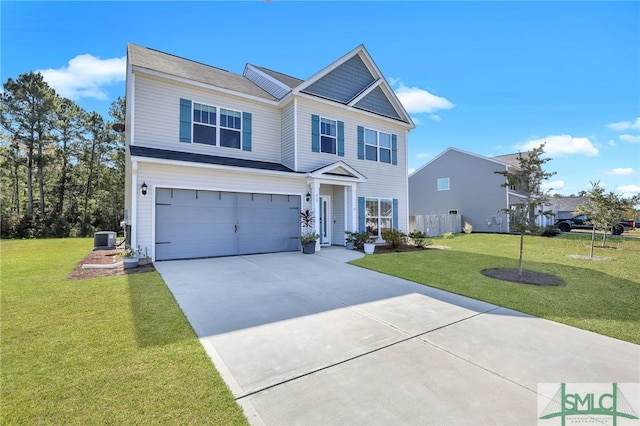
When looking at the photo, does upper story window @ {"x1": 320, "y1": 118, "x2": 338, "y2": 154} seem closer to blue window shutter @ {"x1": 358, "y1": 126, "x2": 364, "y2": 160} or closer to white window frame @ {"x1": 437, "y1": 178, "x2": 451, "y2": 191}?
blue window shutter @ {"x1": 358, "y1": 126, "x2": 364, "y2": 160}

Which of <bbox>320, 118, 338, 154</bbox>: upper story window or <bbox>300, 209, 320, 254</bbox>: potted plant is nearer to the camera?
<bbox>300, 209, 320, 254</bbox>: potted plant

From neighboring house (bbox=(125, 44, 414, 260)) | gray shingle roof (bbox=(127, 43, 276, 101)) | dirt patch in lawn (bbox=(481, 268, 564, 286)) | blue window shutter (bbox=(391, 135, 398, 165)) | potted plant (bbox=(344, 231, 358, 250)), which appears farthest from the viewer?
blue window shutter (bbox=(391, 135, 398, 165))

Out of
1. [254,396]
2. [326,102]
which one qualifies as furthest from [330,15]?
[254,396]

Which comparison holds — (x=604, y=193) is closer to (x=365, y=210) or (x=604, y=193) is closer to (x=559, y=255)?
(x=559, y=255)

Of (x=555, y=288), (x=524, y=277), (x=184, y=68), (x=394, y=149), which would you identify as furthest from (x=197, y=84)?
(x=555, y=288)

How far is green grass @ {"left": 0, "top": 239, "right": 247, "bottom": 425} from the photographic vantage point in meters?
2.28

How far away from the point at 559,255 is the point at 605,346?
33.0ft

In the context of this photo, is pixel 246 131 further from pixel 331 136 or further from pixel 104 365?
pixel 104 365

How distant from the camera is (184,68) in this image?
11859 millimetres

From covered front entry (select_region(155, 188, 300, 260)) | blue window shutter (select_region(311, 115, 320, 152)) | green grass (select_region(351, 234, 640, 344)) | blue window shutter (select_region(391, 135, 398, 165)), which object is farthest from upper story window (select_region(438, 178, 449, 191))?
covered front entry (select_region(155, 188, 300, 260))

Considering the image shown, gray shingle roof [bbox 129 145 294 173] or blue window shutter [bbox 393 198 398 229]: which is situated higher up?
gray shingle roof [bbox 129 145 294 173]

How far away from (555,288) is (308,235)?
7.48 m

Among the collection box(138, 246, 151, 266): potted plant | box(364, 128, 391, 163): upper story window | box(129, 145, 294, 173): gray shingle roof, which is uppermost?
box(364, 128, 391, 163): upper story window

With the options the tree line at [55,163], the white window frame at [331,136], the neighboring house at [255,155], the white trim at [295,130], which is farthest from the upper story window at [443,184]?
the tree line at [55,163]
